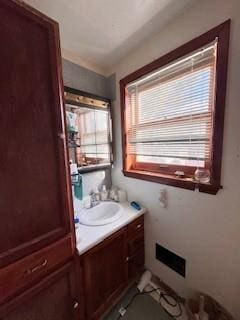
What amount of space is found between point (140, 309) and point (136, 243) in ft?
1.65

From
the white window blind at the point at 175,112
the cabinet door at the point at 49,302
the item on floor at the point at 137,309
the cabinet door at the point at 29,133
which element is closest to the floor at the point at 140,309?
the item on floor at the point at 137,309

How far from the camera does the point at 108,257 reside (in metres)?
1.22

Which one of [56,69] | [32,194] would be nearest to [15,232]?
[32,194]

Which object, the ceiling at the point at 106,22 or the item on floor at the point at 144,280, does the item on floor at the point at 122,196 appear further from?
the ceiling at the point at 106,22

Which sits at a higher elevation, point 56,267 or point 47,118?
point 47,118

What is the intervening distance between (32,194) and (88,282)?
2.66 ft

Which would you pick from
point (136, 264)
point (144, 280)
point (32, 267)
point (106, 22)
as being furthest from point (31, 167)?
point (144, 280)

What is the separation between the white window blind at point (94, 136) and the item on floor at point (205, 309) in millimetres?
1431

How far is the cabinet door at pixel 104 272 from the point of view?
1098 millimetres

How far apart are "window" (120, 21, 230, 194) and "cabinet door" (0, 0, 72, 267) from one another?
0.88 m

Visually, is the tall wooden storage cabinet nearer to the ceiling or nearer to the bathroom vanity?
the bathroom vanity

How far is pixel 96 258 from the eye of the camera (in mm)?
1131

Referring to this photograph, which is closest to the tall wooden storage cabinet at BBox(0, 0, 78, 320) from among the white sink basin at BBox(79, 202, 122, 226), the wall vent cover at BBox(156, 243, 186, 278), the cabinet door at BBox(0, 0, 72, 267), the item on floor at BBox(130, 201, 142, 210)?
the cabinet door at BBox(0, 0, 72, 267)

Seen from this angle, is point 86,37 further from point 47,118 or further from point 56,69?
point 47,118
